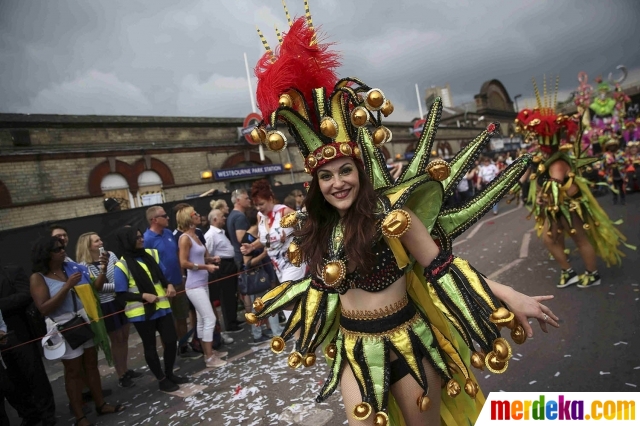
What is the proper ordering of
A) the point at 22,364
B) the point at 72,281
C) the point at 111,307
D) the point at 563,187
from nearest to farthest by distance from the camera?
the point at 22,364
the point at 72,281
the point at 111,307
the point at 563,187

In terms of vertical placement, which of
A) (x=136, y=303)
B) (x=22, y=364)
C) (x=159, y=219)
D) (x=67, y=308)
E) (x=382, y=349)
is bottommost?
(x=22, y=364)

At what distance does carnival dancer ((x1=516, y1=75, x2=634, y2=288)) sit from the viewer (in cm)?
485

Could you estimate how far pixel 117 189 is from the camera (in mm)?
14039

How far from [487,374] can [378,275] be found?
2119mm

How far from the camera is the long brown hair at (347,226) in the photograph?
1.79m

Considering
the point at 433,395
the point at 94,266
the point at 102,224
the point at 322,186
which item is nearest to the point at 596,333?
the point at 433,395

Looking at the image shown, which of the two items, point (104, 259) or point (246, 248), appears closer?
point (104, 259)

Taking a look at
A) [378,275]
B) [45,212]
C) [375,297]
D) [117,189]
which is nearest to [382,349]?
[375,297]

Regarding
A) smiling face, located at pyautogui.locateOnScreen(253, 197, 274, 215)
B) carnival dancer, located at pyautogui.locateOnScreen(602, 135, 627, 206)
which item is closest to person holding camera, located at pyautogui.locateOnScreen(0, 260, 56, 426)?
smiling face, located at pyautogui.locateOnScreen(253, 197, 274, 215)

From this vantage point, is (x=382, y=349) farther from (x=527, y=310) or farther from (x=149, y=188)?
(x=149, y=188)

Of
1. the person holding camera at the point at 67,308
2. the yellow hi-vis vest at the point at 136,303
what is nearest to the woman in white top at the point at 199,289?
the yellow hi-vis vest at the point at 136,303

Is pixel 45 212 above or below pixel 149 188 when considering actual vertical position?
below

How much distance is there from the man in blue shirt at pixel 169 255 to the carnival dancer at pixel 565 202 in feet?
15.3

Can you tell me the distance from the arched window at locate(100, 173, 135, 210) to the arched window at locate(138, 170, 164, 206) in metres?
0.40
